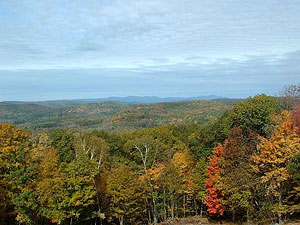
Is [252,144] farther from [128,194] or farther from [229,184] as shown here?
[128,194]

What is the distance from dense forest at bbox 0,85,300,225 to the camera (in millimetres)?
29906

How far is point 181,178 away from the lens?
40.1 metres

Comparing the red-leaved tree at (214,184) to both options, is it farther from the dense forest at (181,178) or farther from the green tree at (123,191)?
the green tree at (123,191)

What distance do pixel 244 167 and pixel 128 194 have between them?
13283 mm

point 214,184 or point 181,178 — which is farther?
point 181,178

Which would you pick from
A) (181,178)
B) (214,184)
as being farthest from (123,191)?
(214,184)

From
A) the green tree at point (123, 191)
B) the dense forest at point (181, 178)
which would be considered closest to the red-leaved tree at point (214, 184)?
the dense forest at point (181, 178)

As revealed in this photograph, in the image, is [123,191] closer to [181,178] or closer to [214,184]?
[181,178]

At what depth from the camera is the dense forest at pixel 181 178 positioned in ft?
98.1

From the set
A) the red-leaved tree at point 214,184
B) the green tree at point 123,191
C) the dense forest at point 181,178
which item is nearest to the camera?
the dense forest at point 181,178

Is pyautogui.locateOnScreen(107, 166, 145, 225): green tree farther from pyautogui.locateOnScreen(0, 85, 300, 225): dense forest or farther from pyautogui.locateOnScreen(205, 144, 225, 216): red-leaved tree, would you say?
pyautogui.locateOnScreen(205, 144, 225, 216): red-leaved tree

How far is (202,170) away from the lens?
40031mm

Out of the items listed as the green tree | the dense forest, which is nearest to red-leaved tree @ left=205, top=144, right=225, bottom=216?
the dense forest

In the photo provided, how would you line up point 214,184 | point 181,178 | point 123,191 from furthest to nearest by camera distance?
1. point 181,178
2. point 214,184
3. point 123,191
